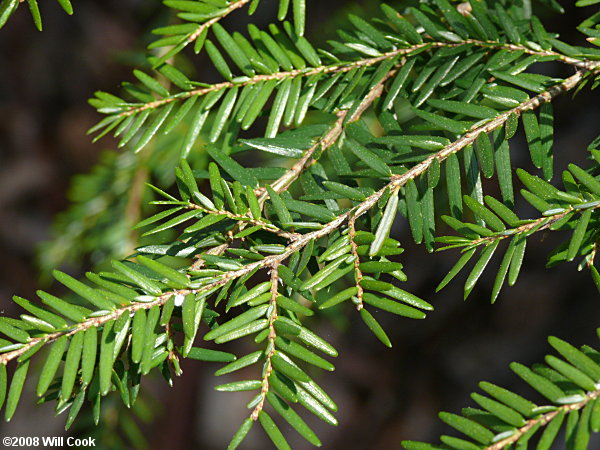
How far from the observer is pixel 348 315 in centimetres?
158

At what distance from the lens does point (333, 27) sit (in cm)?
77

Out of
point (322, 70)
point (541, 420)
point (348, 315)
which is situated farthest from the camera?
point (348, 315)

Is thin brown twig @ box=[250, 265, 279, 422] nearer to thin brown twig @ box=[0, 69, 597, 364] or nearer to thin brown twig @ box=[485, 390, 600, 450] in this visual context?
thin brown twig @ box=[0, 69, 597, 364]

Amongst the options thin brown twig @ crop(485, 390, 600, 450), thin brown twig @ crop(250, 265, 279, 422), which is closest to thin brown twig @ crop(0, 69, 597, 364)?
thin brown twig @ crop(250, 265, 279, 422)

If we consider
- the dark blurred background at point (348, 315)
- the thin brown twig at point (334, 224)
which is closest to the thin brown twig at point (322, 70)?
the thin brown twig at point (334, 224)

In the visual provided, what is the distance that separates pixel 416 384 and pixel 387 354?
138 mm

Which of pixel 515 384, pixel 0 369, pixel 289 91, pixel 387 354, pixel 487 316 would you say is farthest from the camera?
pixel 387 354

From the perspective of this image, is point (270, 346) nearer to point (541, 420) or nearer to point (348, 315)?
point (541, 420)

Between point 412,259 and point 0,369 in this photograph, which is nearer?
point 0,369

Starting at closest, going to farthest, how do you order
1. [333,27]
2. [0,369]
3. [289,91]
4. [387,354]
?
[0,369], [289,91], [333,27], [387,354]

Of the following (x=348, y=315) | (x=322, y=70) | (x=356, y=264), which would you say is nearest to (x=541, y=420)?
(x=356, y=264)

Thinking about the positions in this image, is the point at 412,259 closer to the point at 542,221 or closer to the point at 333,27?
the point at 333,27

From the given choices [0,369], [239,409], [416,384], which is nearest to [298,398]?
[0,369]

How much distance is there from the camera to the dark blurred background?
4.98ft
